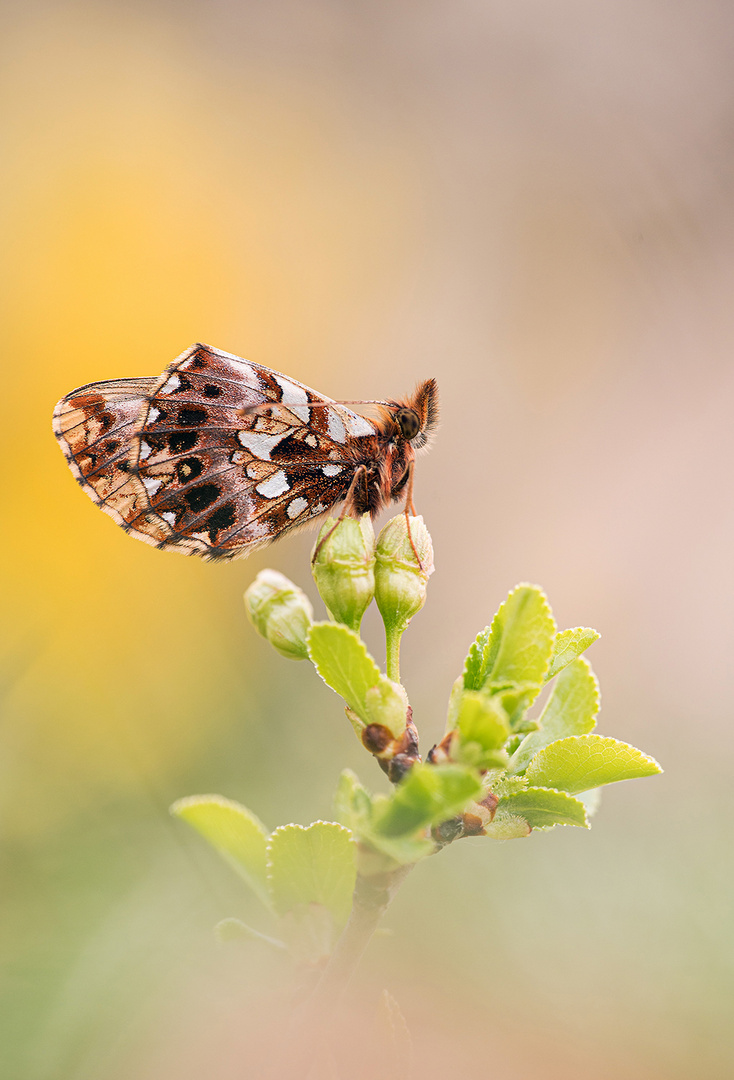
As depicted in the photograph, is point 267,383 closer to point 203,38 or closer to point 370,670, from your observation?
point 370,670

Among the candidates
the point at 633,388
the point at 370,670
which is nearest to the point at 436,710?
the point at 370,670

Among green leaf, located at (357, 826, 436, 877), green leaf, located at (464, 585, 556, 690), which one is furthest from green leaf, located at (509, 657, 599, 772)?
green leaf, located at (357, 826, 436, 877)

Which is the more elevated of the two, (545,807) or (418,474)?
(418,474)

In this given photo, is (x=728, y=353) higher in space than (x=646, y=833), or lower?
higher

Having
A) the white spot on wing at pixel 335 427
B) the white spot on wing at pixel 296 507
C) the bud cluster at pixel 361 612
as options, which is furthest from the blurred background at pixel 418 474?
the white spot on wing at pixel 335 427

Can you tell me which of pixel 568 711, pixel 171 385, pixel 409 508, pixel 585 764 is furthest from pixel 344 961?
pixel 171 385

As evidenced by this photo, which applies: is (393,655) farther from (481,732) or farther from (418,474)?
(418,474)

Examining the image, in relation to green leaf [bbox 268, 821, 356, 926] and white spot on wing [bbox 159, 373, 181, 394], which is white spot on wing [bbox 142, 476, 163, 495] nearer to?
white spot on wing [bbox 159, 373, 181, 394]
